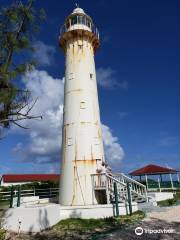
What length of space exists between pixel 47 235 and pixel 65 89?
32.3 ft

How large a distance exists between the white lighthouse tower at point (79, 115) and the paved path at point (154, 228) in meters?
4.33

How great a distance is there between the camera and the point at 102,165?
1602 cm

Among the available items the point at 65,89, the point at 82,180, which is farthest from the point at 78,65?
the point at 82,180

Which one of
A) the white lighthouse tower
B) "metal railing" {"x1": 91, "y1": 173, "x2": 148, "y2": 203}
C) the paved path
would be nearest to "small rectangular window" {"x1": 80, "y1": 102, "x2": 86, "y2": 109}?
the white lighthouse tower

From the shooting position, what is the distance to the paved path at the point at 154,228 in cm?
885

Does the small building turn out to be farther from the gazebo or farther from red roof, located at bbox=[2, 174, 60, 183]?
the gazebo

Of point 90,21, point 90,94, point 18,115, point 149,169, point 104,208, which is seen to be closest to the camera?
point 18,115

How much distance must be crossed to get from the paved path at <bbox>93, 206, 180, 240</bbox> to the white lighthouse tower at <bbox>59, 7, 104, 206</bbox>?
14.2 ft

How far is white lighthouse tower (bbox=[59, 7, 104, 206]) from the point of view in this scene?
15.6m

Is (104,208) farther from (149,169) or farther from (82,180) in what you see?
(149,169)

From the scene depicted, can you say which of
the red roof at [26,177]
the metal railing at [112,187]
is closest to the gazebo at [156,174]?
the metal railing at [112,187]

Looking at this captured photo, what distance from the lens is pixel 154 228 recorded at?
10.1 m

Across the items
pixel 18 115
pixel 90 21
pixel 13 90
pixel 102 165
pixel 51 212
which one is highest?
pixel 90 21

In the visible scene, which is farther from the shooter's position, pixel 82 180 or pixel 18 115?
pixel 82 180
